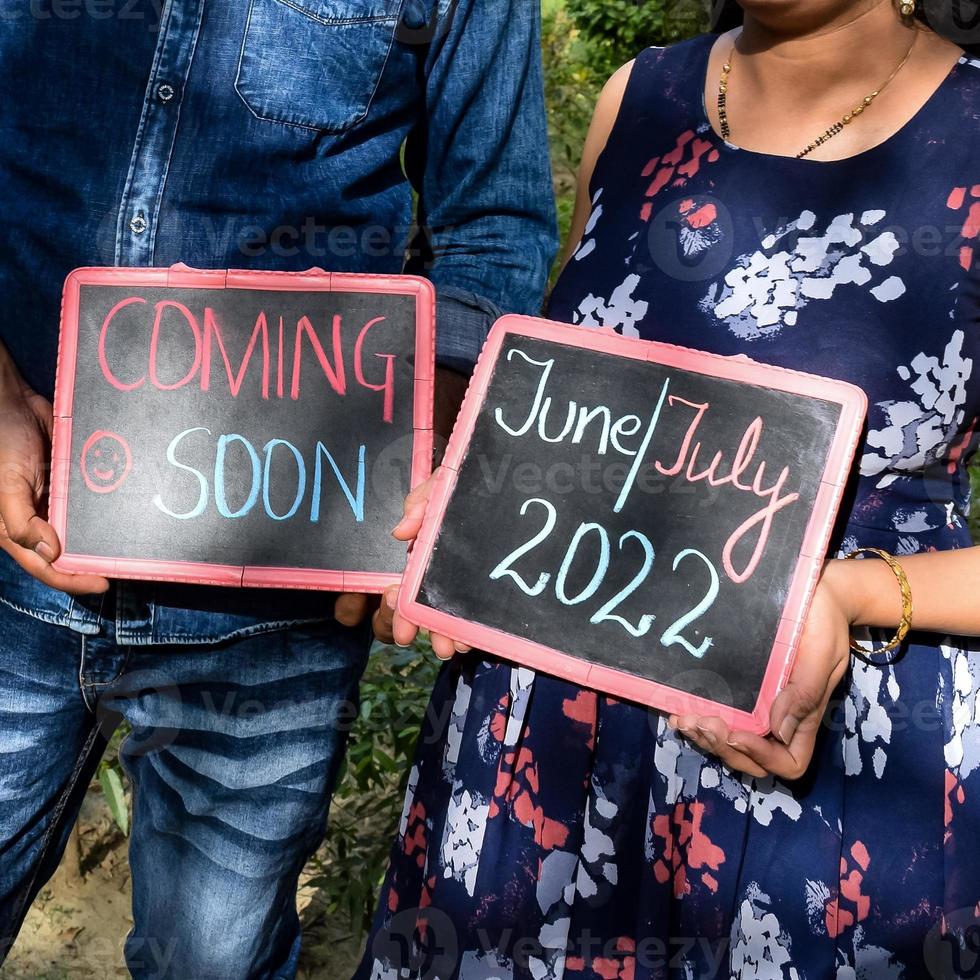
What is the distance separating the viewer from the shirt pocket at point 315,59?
132 centimetres

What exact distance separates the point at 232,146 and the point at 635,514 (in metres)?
0.68

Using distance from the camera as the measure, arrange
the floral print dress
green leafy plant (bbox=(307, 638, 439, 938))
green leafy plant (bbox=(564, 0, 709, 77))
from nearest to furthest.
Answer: the floral print dress, green leafy plant (bbox=(307, 638, 439, 938)), green leafy plant (bbox=(564, 0, 709, 77))

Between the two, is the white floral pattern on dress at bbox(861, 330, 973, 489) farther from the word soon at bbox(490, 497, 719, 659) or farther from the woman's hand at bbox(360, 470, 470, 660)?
the woman's hand at bbox(360, 470, 470, 660)

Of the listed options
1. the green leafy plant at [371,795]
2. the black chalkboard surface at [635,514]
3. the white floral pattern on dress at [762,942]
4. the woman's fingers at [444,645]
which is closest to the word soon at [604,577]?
the black chalkboard surface at [635,514]

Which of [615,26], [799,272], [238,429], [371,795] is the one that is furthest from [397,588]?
[615,26]

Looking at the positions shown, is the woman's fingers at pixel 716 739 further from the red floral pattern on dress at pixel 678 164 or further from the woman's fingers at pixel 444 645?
the red floral pattern on dress at pixel 678 164

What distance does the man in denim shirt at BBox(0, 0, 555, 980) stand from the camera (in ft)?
4.21

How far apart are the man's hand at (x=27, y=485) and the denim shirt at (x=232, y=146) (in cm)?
4

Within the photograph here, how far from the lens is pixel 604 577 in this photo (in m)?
1.17

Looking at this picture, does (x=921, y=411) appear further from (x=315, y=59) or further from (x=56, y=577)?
(x=56, y=577)

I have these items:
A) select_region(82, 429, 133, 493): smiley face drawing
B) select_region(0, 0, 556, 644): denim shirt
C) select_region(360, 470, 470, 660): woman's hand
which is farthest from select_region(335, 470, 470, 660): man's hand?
select_region(82, 429, 133, 493): smiley face drawing

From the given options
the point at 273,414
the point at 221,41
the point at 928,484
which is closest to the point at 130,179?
the point at 221,41

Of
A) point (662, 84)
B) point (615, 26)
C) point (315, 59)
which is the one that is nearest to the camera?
point (315, 59)

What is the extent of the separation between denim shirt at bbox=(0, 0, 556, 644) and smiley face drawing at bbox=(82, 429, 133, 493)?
0.15 meters
